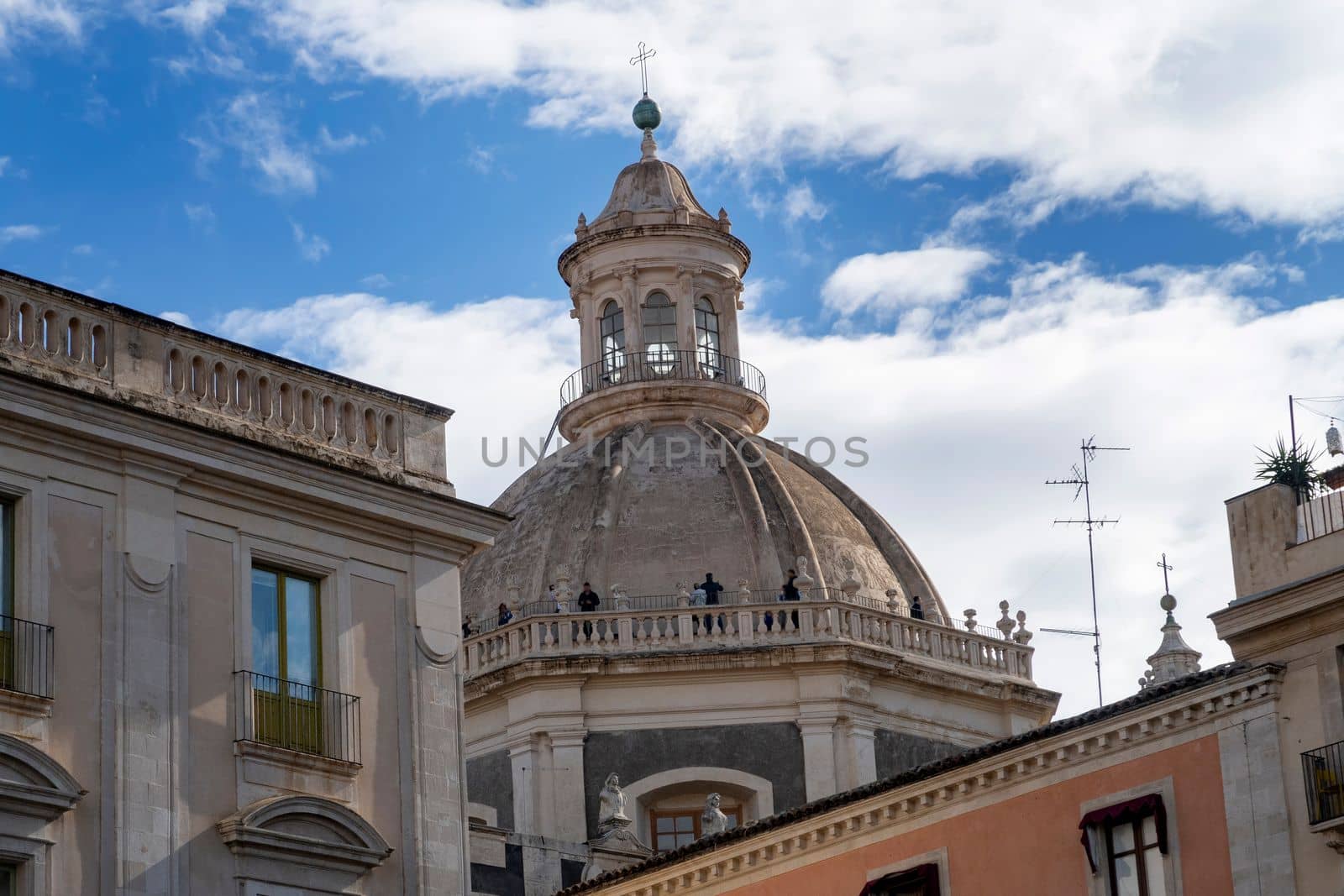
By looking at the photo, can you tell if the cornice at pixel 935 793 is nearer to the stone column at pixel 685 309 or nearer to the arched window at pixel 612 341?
the arched window at pixel 612 341

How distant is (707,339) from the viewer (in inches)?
2379

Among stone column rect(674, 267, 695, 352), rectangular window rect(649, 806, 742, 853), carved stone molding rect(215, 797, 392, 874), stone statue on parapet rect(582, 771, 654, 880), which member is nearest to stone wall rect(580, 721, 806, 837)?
rectangular window rect(649, 806, 742, 853)

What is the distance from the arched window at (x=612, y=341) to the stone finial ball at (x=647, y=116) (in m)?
6.64

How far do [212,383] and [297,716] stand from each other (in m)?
3.27

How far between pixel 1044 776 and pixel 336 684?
7.93 meters

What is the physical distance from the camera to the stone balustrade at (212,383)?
25.2 meters

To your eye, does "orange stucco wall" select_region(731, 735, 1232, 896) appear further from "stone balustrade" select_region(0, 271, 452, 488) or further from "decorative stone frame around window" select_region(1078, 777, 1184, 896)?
→ "stone balustrade" select_region(0, 271, 452, 488)

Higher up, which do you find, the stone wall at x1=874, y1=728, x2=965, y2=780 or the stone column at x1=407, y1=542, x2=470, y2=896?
the stone wall at x1=874, y1=728, x2=965, y2=780

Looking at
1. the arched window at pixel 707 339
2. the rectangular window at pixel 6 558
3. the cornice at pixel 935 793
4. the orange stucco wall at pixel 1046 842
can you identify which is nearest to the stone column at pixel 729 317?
the arched window at pixel 707 339

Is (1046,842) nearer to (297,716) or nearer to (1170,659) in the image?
(297,716)

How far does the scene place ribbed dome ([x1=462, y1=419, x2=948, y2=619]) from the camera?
53.4m

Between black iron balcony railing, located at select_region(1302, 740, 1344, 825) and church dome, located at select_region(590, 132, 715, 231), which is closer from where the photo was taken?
black iron balcony railing, located at select_region(1302, 740, 1344, 825)

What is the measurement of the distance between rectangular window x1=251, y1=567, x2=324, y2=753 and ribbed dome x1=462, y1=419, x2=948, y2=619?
1040 inches

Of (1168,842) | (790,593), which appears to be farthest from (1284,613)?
(790,593)
